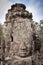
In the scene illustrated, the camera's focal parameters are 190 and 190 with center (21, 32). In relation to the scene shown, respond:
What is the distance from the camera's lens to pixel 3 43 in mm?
13391

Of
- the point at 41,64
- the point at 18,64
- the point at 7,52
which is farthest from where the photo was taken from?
the point at 7,52

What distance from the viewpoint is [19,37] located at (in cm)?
1240

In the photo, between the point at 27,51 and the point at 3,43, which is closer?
the point at 27,51

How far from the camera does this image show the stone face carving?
11.9 m

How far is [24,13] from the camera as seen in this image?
13.4 metres

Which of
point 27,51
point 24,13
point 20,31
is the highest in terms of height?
point 24,13

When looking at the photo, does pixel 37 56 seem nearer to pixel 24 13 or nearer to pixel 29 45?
pixel 29 45

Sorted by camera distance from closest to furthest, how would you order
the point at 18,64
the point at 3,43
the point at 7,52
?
the point at 18,64 < the point at 7,52 < the point at 3,43

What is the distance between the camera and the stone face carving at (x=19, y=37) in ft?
38.9

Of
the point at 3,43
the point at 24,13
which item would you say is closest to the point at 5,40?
the point at 3,43

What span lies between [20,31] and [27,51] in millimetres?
1417

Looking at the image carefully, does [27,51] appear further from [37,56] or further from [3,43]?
[3,43]

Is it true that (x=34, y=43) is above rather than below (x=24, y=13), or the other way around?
below

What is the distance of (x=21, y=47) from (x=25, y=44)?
12.8 inches
